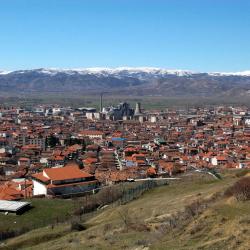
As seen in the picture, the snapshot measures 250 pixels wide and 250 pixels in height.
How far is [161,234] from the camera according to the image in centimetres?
1360

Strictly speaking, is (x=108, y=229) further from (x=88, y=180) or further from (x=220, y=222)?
(x=88, y=180)

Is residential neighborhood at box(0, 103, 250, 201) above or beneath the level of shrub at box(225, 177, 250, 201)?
beneath

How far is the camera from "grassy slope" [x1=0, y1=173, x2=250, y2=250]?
1160 cm

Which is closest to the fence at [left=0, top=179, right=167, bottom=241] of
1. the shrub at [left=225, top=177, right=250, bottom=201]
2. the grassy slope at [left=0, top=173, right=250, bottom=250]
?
the grassy slope at [left=0, top=173, right=250, bottom=250]

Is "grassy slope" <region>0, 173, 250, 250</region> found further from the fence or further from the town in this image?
the town

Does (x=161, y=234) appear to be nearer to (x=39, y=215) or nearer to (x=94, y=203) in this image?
(x=39, y=215)

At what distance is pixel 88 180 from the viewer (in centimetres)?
3728

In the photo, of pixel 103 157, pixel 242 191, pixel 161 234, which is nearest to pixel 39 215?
pixel 242 191

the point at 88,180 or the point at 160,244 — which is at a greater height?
the point at 160,244

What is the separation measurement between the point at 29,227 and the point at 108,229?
26.6ft

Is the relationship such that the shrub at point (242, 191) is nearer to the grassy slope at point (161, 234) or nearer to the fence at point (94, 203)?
the grassy slope at point (161, 234)

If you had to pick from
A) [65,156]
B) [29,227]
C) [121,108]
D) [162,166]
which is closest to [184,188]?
[29,227]

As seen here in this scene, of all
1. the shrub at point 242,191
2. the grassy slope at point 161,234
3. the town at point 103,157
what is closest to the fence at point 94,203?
the grassy slope at point 161,234

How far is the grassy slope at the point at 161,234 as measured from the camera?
11.6 metres
